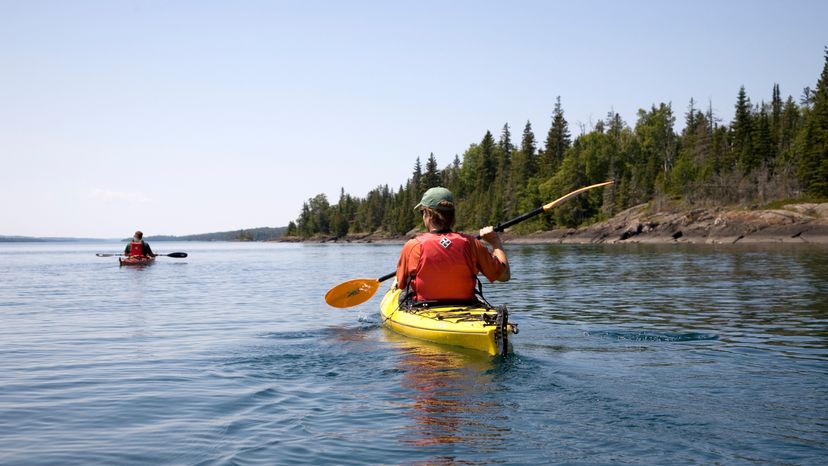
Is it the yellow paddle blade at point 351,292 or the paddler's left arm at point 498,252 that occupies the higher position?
the paddler's left arm at point 498,252

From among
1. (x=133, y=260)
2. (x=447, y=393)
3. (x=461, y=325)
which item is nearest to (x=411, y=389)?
(x=447, y=393)

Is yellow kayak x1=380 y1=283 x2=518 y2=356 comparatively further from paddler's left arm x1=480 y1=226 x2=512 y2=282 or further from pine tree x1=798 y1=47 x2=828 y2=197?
pine tree x1=798 y1=47 x2=828 y2=197

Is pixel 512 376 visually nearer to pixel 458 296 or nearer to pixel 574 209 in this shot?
pixel 458 296

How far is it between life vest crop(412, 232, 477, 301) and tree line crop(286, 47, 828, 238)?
69.9m

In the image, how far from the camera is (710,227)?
68.5m

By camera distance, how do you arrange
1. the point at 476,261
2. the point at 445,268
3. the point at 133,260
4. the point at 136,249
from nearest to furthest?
the point at 476,261 → the point at 445,268 → the point at 133,260 → the point at 136,249

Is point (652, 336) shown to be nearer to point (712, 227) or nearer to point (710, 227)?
point (712, 227)

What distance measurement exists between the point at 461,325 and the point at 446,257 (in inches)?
39.2

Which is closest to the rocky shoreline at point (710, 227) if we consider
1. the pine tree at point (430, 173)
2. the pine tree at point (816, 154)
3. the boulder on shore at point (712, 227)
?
the boulder on shore at point (712, 227)

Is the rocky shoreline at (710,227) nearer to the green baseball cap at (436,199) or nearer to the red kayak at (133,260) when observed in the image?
the red kayak at (133,260)

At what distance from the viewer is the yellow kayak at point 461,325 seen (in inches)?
330

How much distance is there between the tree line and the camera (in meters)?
76.8

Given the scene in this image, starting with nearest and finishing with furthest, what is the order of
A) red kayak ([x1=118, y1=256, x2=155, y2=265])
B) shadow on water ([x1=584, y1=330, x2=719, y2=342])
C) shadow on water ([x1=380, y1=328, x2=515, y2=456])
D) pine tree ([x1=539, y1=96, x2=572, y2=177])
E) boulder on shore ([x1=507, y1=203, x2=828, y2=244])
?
1. shadow on water ([x1=380, y1=328, x2=515, y2=456])
2. shadow on water ([x1=584, y1=330, x2=719, y2=342])
3. red kayak ([x1=118, y1=256, x2=155, y2=265])
4. boulder on shore ([x1=507, y1=203, x2=828, y2=244])
5. pine tree ([x1=539, y1=96, x2=572, y2=177])

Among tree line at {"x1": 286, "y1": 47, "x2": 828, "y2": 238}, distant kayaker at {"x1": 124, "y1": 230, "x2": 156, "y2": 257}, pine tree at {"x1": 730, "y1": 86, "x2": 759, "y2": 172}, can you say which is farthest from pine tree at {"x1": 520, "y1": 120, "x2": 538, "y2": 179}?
distant kayaker at {"x1": 124, "y1": 230, "x2": 156, "y2": 257}
